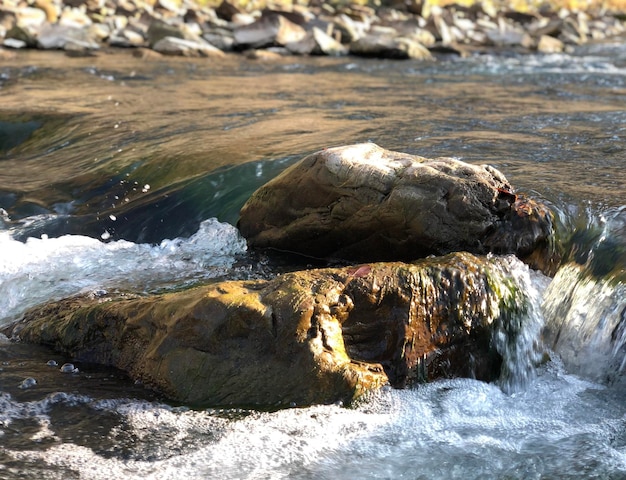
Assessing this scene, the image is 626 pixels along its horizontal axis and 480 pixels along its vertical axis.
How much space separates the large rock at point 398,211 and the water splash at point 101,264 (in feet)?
1.49

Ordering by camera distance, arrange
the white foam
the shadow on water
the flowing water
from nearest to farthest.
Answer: the white foam, the flowing water, the shadow on water

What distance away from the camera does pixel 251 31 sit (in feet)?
50.9

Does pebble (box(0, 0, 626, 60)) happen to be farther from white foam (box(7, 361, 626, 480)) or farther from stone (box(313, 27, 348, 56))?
white foam (box(7, 361, 626, 480))

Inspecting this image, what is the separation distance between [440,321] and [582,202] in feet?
5.36

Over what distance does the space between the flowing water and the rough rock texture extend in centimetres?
9

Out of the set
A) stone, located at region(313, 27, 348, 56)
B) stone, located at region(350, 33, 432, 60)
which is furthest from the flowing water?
stone, located at region(313, 27, 348, 56)

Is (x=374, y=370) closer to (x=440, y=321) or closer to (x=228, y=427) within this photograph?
(x=440, y=321)

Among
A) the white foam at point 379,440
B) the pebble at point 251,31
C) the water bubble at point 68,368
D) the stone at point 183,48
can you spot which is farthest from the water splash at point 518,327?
the stone at point 183,48

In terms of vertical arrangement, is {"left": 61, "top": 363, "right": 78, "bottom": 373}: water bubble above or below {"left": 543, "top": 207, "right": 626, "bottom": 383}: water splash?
below

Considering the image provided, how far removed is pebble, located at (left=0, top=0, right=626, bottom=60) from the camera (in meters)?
14.6

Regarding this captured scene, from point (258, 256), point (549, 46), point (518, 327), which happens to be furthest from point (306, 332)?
point (549, 46)

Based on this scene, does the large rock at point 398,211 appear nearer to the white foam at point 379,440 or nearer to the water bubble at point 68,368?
the white foam at point 379,440

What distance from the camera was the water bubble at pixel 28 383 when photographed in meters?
3.69

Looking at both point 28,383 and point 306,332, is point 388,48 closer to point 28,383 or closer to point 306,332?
point 306,332
